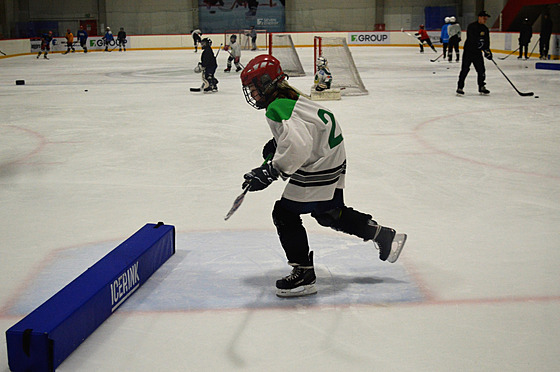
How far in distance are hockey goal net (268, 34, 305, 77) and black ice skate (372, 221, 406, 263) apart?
12.0 metres

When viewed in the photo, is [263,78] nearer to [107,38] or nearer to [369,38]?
[107,38]

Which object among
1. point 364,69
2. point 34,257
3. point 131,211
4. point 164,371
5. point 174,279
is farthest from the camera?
point 364,69

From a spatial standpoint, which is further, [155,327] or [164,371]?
[155,327]

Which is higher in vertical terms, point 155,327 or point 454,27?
point 454,27

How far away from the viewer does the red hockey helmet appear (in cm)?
267

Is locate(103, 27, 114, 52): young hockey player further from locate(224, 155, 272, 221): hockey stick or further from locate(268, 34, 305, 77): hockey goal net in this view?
locate(224, 155, 272, 221): hockey stick

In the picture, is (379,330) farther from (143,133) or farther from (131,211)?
(143,133)

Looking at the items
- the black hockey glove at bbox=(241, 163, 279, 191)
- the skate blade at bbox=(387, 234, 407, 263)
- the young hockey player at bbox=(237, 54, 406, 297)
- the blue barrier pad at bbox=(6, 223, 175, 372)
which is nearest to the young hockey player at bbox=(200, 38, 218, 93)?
the blue barrier pad at bbox=(6, 223, 175, 372)

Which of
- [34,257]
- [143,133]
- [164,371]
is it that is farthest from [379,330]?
[143,133]

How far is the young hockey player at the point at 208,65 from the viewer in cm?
1128

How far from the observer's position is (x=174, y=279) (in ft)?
10.1

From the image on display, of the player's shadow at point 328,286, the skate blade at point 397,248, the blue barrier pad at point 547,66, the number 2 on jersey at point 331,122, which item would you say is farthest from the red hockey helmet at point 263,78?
the blue barrier pad at point 547,66

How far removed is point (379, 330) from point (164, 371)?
2.75 feet

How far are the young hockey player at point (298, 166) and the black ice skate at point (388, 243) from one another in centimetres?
4
